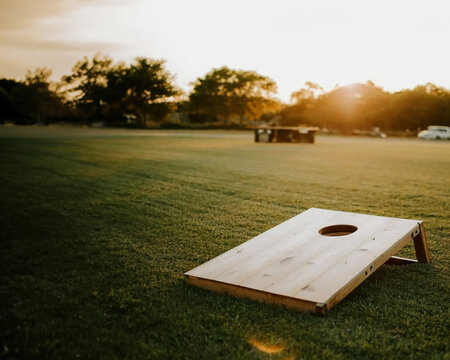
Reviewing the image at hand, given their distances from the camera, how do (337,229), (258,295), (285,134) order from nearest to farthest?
(258,295) → (337,229) → (285,134)

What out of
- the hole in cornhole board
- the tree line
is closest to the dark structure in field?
the hole in cornhole board

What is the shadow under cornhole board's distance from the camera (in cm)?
265

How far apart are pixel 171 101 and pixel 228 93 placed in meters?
8.45

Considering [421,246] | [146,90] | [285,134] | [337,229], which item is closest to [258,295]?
[337,229]

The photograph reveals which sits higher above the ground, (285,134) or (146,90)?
(146,90)

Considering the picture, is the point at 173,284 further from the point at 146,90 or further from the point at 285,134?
the point at 146,90

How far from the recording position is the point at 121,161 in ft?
39.9

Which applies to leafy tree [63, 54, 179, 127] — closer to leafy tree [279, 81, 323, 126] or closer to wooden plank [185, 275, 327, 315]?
leafy tree [279, 81, 323, 126]

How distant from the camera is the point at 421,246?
3752 millimetres

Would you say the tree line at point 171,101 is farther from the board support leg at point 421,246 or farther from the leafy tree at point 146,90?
the board support leg at point 421,246

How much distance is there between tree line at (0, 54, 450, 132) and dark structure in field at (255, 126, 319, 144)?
1079 inches

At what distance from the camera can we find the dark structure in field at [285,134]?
25.8 m

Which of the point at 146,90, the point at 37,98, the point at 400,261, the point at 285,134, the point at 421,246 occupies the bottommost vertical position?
the point at 400,261

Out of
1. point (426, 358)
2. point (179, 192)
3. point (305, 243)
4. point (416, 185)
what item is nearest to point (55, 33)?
point (179, 192)
